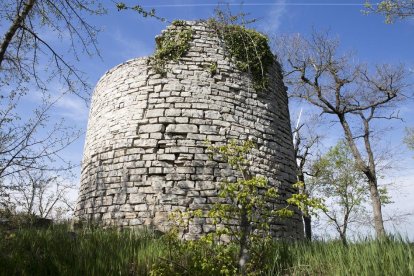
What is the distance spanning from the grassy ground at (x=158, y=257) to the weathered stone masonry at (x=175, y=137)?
58.5 inches

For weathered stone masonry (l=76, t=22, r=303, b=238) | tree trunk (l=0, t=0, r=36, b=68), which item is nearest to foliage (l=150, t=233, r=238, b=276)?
Answer: weathered stone masonry (l=76, t=22, r=303, b=238)

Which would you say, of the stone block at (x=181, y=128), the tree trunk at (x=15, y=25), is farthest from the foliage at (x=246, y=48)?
the tree trunk at (x=15, y=25)

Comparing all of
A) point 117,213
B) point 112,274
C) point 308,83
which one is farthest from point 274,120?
point 308,83

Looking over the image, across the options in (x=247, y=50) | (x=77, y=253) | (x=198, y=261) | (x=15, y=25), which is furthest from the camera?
(x=247, y=50)

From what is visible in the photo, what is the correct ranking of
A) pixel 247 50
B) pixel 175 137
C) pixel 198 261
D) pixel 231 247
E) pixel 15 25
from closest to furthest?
pixel 198 261 → pixel 231 247 → pixel 15 25 → pixel 175 137 → pixel 247 50

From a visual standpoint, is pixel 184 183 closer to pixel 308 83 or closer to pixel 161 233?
pixel 161 233

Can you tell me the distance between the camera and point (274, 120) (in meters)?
7.36

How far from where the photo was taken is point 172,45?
23.4 feet

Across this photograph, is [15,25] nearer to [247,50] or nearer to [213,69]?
[213,69]

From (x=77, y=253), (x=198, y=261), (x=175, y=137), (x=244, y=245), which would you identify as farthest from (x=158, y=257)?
(x=175, y=137)

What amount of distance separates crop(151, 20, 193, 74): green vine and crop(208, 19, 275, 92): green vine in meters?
0.65

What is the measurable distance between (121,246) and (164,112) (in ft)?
9.42

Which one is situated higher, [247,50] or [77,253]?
[247,50]

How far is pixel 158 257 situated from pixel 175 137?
9.80ft
